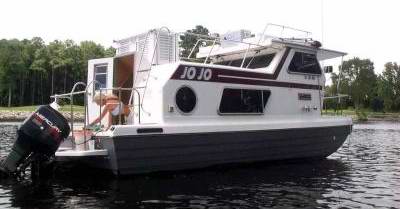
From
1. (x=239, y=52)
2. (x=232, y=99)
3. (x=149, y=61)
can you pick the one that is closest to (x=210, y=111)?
(x=232, y=99)

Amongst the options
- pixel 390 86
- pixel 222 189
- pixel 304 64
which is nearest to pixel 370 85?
pixel 390 86

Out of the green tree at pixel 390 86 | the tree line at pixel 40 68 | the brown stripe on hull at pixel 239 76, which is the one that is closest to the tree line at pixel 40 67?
the tree line at pixel 40 68

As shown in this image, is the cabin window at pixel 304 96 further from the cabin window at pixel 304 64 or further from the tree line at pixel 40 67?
the tree line at pixel 40 67

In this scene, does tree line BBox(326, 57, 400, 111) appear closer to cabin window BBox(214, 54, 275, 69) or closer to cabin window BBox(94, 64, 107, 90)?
cabin window BBox(214, 54, 275, 69)

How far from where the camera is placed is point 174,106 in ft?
36.6

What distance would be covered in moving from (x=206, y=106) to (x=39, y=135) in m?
4.21

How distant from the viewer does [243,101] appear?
41.2ft

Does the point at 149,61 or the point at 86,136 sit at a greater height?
the point at 149,61

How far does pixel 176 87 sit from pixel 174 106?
0.47 metres

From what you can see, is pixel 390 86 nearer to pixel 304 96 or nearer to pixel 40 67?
pixel 40 67

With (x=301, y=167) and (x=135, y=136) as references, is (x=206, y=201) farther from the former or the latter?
(x=301, y=167)

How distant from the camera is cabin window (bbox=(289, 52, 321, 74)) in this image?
13844 mm

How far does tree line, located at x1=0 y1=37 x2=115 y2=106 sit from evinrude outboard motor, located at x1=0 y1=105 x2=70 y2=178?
182ft

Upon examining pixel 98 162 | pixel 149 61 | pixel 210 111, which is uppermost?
pixel 149 61
